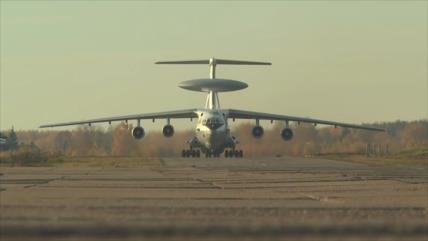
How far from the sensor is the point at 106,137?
71.4 metres

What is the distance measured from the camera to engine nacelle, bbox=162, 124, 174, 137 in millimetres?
63112

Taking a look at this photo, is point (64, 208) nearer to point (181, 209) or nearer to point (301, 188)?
point (181, 209)

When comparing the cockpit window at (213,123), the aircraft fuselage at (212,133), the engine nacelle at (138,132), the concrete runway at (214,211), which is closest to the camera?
the concrete runway at (214,211)

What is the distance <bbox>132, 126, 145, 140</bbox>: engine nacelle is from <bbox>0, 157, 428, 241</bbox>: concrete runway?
38.3m

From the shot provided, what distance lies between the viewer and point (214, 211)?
46.2 ft

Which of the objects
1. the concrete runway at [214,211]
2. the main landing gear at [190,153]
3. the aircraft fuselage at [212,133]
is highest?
the aircraft fuselage at [212,133]

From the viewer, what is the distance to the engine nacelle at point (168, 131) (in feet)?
207

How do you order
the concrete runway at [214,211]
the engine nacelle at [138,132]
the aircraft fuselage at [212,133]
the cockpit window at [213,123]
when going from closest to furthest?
the concrete runway at [214,211] → the cockpit window at [213,123] → the aircraft fuselage at [212,133] → the engine nacelle at [138,132]

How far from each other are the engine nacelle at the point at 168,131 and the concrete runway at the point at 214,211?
39372 mm

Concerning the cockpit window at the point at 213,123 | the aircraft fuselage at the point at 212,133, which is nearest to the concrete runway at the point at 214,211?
the cockpit window at the point at 213,123

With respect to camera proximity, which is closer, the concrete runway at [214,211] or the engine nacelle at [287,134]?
the concrete runway at [214,211]

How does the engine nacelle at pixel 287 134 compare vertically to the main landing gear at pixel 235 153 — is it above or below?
above

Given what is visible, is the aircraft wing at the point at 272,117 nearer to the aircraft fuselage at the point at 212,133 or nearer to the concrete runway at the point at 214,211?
the aircraft fuselage at the point at 212,133

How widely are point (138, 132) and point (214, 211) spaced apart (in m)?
48.5
